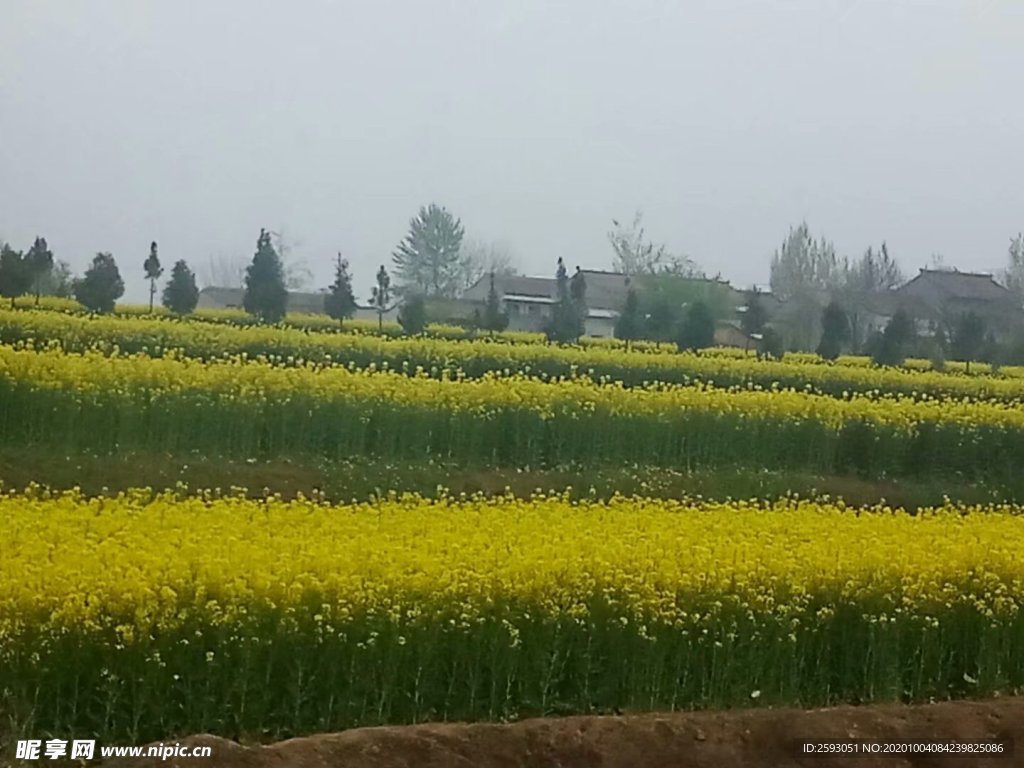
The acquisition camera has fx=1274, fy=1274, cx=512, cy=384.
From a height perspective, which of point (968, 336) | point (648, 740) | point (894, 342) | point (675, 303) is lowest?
point (648, 740)

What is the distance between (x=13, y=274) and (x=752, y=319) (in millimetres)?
9436

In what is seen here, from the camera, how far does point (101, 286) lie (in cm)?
1254

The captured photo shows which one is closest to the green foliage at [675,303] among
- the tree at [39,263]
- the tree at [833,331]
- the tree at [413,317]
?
the tree at [833,331]

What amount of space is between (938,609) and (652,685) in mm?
2068

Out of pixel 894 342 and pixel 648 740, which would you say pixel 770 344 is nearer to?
pixel 894 342

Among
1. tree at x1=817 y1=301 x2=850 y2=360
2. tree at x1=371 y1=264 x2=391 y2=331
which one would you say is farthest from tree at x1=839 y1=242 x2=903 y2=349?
tree at x1=371 y1=264 x2=391 y2=331

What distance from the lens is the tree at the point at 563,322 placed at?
662 inches

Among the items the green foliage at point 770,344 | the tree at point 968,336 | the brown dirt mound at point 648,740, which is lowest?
the brown dirt mound at point 648,740

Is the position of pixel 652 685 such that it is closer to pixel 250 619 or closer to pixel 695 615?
pixel 695 615

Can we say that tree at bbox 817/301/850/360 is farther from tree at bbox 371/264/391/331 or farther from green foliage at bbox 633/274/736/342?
tree at bbox 371/264/391/331

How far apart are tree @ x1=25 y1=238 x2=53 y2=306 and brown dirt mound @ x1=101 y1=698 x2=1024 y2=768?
22.5ft

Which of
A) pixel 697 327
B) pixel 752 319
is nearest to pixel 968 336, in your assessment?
pixel 752 319

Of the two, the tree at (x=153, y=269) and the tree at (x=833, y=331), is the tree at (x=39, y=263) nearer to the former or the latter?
the tree at (x=153, y=269)

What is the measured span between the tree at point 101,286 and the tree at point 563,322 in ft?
19.6
